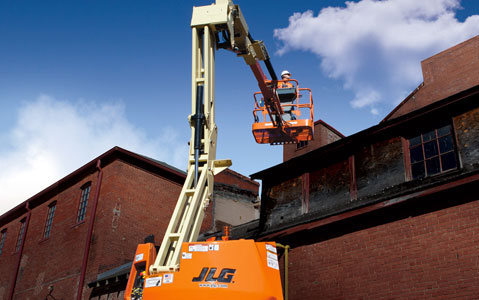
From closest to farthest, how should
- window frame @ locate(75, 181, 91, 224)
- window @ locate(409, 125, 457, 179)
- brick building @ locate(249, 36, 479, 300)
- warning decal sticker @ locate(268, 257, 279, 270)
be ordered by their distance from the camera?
warning decal sticker @ locate(268, 257, 279, 270) < brick building @ locate(249, 36, 479, 300) < window @ locate(409, 125, 457, 179) < window frame @ locate(75, 181, 91, 224)

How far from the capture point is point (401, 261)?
12117mm

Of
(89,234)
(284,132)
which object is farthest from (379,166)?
(89,234)

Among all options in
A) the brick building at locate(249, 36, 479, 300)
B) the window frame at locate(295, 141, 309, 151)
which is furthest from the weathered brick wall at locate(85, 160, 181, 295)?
the brick building at locate(249, 36, 479, 300)

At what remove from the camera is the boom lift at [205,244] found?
8.13 metres

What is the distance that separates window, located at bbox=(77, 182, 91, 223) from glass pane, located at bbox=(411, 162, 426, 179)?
1567 cm

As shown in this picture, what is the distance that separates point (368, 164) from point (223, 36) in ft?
18.1

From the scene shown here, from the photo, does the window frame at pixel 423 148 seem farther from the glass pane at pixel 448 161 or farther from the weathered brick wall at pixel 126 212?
the weathered brick wall at pixel 126 212

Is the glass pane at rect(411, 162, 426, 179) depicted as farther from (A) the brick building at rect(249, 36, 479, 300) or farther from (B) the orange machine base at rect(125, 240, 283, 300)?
(B) the orange machine base at rect(125, 240, 283, 300)

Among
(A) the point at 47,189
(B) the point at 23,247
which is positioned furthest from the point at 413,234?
(B) the point at 23,247

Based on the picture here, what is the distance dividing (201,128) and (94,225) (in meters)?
13.6

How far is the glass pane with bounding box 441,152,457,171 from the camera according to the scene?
40.8ft

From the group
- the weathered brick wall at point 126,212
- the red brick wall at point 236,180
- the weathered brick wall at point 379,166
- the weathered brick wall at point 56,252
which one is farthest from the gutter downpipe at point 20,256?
the weathered brick wall at point 379,166

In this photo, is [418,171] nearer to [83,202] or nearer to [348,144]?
[348,144]

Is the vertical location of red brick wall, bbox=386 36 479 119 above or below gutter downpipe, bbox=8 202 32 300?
above
